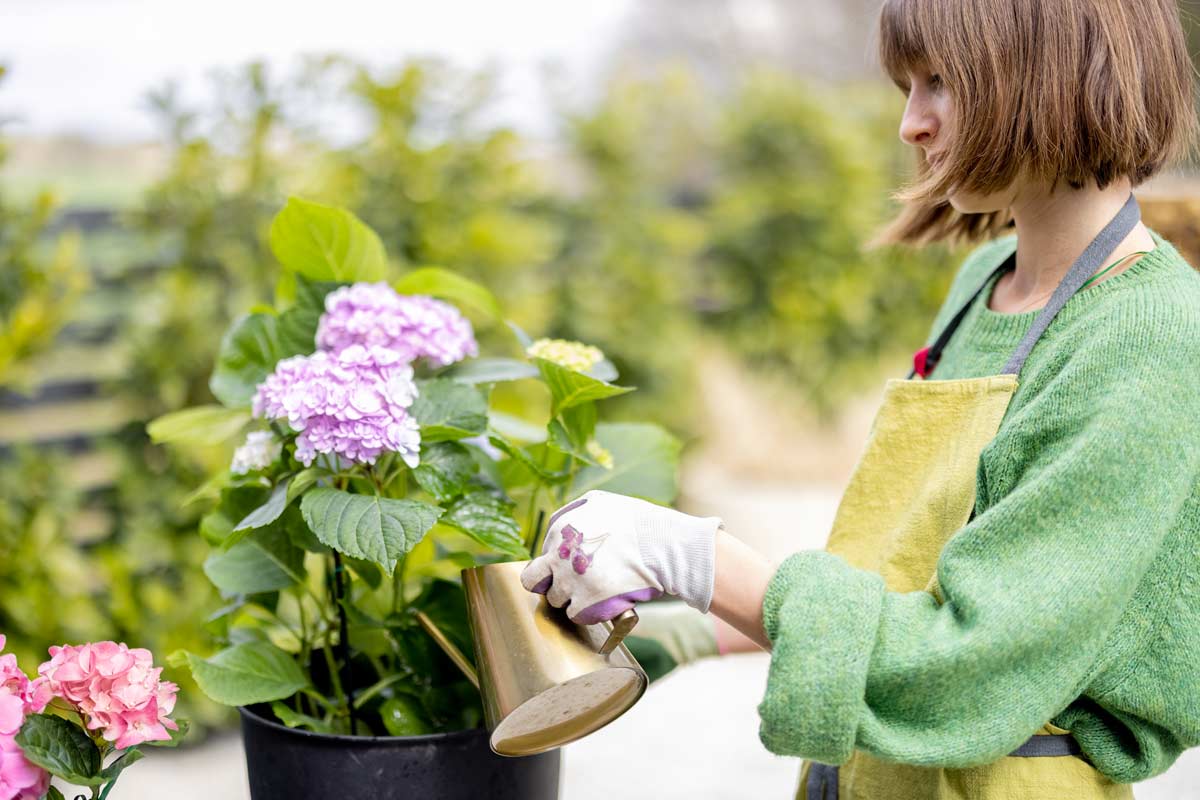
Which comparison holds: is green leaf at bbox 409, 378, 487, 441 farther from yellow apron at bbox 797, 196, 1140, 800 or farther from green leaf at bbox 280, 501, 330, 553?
yellow apron at bbox 797, 196, 1140, 800

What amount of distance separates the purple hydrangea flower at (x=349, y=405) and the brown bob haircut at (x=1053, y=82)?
1.78ft

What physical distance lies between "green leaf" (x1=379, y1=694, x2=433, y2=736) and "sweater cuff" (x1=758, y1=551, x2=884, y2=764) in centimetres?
44

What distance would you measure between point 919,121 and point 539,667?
1.99ft

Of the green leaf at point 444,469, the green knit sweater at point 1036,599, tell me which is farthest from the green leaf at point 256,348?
the green knit sweater at point 1036,599

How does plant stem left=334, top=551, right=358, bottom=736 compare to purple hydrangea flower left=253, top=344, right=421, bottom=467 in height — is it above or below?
below

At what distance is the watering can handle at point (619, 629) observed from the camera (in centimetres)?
83

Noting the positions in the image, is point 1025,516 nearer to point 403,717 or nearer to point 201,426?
point 403,717

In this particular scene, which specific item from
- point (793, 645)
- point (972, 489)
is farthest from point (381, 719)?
point (972, 489)

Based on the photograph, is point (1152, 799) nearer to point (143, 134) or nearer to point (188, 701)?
point (188, 701)

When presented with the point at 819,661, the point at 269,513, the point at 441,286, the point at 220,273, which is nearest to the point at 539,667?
the point at 819,661

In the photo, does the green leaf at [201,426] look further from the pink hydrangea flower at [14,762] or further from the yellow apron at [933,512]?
the yellow apron at [933,512]

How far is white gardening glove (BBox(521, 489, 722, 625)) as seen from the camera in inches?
32.8

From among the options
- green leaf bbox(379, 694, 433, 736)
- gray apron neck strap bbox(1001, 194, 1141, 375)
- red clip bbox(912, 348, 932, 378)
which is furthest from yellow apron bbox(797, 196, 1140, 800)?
green leaf bbox(379, 694, 433, 736)

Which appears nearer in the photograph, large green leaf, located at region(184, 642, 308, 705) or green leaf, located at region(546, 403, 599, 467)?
large green leaf, located at region(184, 642, 308, 705)
